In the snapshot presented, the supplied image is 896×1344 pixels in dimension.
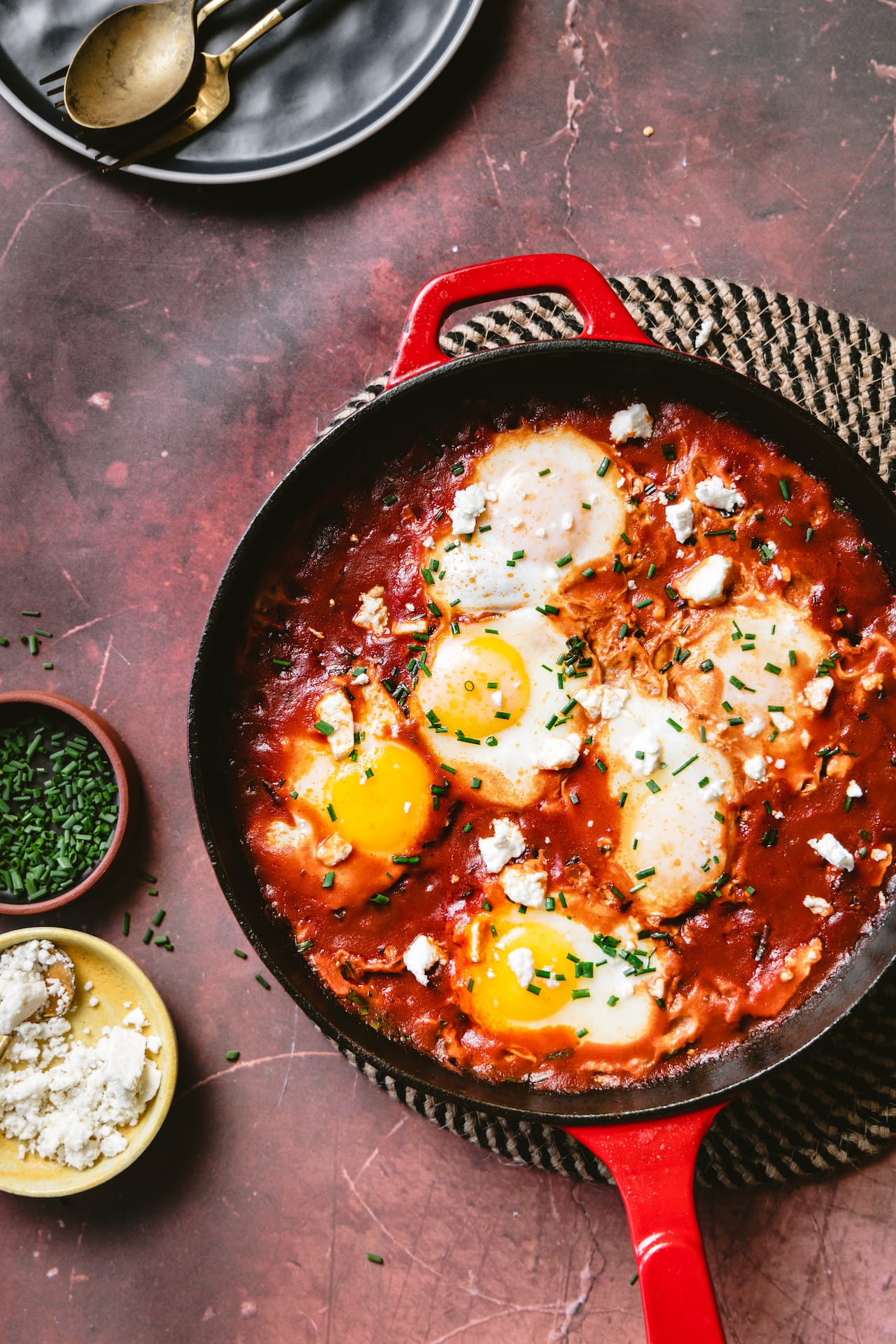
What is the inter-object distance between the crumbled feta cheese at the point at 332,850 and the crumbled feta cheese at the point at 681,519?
1184 millimetres

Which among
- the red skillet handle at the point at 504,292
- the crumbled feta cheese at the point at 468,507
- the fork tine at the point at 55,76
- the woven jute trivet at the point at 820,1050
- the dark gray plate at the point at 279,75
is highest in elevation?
the fork tine at the point at 55,76

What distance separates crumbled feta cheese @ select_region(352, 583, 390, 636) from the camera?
2.41 m

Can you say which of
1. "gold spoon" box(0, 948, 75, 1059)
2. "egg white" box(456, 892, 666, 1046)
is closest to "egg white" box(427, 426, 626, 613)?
"egg white" box(456, 892, 666, 1046)

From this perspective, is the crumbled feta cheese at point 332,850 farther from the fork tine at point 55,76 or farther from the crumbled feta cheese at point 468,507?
the fork tine at point 55,76

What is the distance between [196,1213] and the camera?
2.80m

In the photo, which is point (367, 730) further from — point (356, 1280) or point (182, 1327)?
point (182, 1327)

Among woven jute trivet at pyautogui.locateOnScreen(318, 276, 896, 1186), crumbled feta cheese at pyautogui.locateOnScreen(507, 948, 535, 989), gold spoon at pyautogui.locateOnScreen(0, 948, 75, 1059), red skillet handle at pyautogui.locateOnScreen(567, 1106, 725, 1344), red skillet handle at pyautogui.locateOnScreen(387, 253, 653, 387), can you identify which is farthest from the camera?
gold spoon at pyautogui.locateOnScreen(0, 948, 75, 1059)

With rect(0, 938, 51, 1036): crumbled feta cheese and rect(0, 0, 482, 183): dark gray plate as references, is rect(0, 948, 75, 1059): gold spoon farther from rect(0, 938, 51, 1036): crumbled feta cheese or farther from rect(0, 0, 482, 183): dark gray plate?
rect(0, 0, 482, 183): dark gray plate

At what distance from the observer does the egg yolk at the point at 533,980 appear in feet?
7.72

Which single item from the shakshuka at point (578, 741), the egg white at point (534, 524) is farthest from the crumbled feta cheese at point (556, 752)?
the egg white at point (534, 524)

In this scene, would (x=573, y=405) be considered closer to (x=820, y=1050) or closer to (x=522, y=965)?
(x=522, y=965)

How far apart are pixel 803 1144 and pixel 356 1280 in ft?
4.61

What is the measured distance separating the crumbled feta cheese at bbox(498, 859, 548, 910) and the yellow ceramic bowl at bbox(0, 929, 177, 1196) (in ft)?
3.58

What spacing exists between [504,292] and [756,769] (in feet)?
4.45
